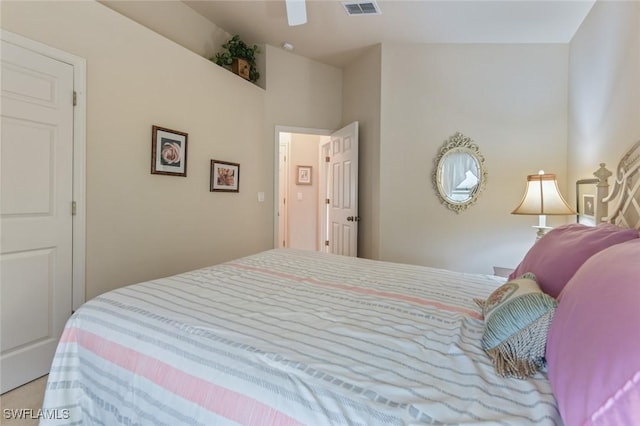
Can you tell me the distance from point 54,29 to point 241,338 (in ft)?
7.51

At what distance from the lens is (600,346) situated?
22.2 inches

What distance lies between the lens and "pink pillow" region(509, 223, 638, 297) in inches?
40.3

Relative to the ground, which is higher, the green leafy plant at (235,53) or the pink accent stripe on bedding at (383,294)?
the green leafy plant at (235,53)

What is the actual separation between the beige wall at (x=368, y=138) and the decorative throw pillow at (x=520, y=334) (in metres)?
2.40

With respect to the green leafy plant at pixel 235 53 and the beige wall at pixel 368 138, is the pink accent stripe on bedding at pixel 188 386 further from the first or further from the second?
the green leafy plant at pixel 235 53

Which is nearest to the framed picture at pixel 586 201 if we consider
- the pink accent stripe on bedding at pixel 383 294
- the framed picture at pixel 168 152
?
the pink accent stripe on bedding at pixel 383 294

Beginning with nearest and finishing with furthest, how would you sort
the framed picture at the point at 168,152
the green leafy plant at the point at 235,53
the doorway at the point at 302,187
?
the framed picture at the point at 168,152 < the green leafy plant at the point at 235,53 < the doorway at the point at 302,187

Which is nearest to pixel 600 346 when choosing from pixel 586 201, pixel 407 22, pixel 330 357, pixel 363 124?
pixel 330 357

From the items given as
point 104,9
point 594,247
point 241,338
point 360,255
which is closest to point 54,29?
point 104,9

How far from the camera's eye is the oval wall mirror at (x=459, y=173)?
307 centimetres

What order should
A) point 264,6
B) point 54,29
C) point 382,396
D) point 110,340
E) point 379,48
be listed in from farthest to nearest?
point 379,48 < point 264,6 < point 54,29 < point 110,340 < point 382,396

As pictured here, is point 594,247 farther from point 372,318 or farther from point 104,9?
point 104,9

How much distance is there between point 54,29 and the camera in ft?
6.25

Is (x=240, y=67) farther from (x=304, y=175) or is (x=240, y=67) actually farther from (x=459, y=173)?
(x=459, y=173)
